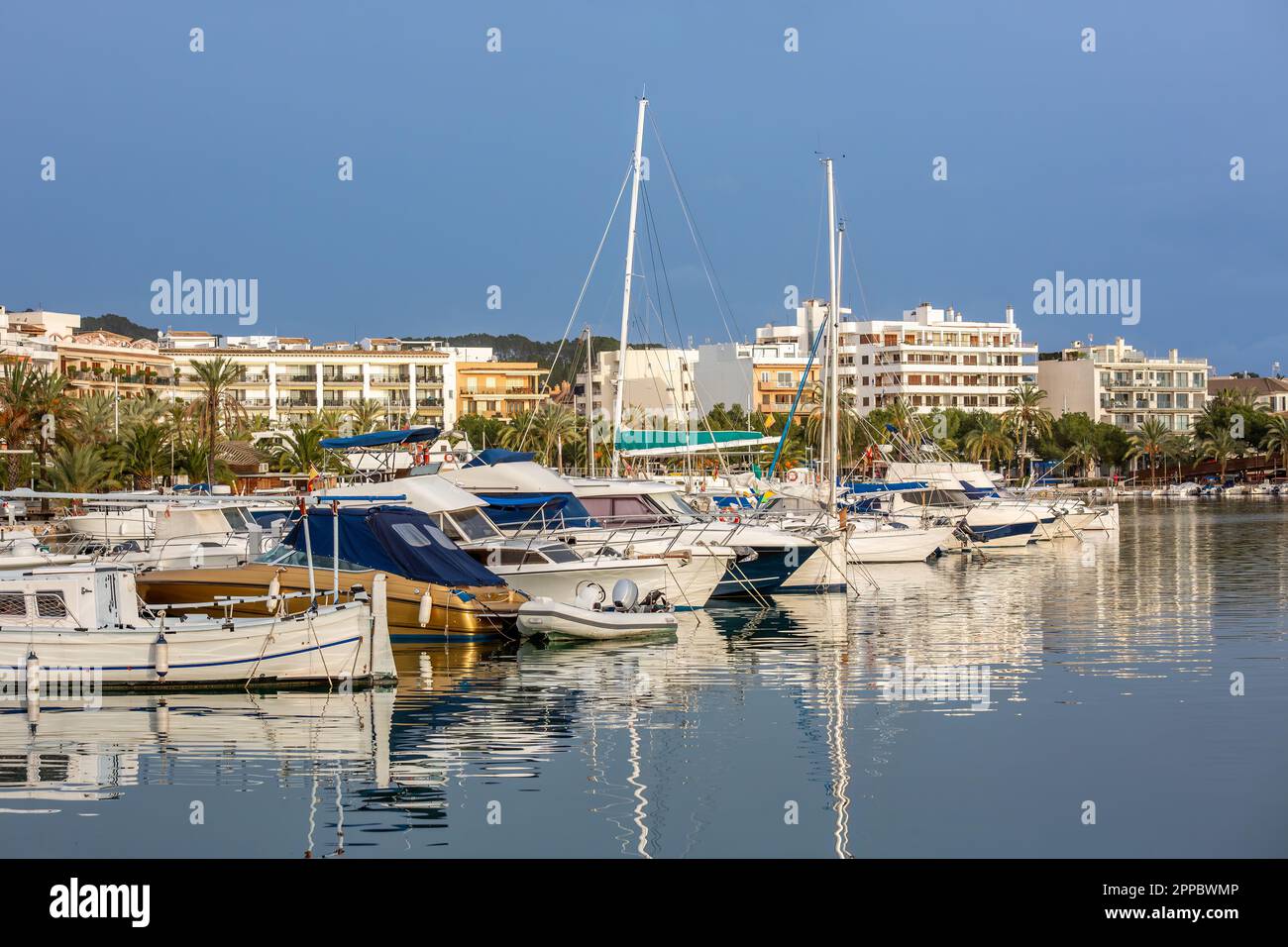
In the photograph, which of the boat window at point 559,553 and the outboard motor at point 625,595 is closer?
the outboard motor at point 625,595

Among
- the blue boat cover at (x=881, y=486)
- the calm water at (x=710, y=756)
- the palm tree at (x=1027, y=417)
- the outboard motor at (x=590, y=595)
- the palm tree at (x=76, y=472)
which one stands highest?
the palm tree at (x=1027, y=417)

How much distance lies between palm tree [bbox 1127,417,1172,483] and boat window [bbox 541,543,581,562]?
14234 cm

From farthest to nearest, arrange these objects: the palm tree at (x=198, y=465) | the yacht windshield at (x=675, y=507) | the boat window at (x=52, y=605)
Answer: the palm tree at (x=198, y=465), the yacht windshield at (x=675, y=507), the boat window at (x=52, y=605)

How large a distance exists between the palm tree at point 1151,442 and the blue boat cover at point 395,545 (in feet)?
481

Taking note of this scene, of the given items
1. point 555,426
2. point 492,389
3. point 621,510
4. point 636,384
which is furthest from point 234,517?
point 492,389

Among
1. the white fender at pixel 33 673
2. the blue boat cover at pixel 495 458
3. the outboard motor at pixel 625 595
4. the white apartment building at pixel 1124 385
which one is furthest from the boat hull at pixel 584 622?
the white apartment building at pixel 1124 385

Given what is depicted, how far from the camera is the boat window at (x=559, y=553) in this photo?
1361 inches

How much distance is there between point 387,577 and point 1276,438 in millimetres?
150760

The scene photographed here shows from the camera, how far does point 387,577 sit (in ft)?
98.0

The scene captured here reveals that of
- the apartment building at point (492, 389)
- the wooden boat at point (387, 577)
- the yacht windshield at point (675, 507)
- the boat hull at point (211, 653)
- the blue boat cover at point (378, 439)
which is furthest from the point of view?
the apartment building at point (492, 389)

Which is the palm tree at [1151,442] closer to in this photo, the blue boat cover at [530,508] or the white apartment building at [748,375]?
the white apartment building at [748,375]
